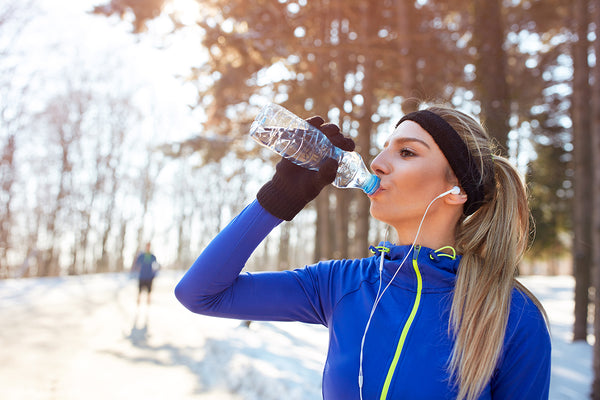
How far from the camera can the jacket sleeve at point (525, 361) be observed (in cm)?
149

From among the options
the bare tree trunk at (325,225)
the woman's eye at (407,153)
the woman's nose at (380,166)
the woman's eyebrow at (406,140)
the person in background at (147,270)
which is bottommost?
the person in background at (147,270)

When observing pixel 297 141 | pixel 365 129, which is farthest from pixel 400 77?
pixel 297 141

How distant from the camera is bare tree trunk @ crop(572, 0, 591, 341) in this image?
880 cm

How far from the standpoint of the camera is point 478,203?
2.04m

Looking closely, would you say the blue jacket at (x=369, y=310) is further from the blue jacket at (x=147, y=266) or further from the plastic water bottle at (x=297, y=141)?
the blue jacket at (x=147, y=266)

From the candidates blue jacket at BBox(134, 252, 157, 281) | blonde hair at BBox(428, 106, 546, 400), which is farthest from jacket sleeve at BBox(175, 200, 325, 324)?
blue jacket at BBox(134, 252, 157, 281)

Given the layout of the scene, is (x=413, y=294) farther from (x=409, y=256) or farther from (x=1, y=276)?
(x=1, y=276)

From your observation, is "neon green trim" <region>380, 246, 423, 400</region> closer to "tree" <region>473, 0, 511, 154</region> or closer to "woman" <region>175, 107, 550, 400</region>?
"woman" <region>175, 107, 550, 400</region>

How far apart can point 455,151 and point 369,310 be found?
2.52 feet

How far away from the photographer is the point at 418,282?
69.4 inches

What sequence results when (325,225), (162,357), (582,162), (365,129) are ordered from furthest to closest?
(325,225) → (582,162) → (365,129) → (162,357)

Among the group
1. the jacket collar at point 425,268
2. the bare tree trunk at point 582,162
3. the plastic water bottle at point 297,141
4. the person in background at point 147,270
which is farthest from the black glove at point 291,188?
the person in background at point 147,270

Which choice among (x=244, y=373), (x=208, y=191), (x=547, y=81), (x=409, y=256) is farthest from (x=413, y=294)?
(x=208, y=191)

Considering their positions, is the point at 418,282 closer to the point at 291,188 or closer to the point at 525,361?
the point at 525,361
